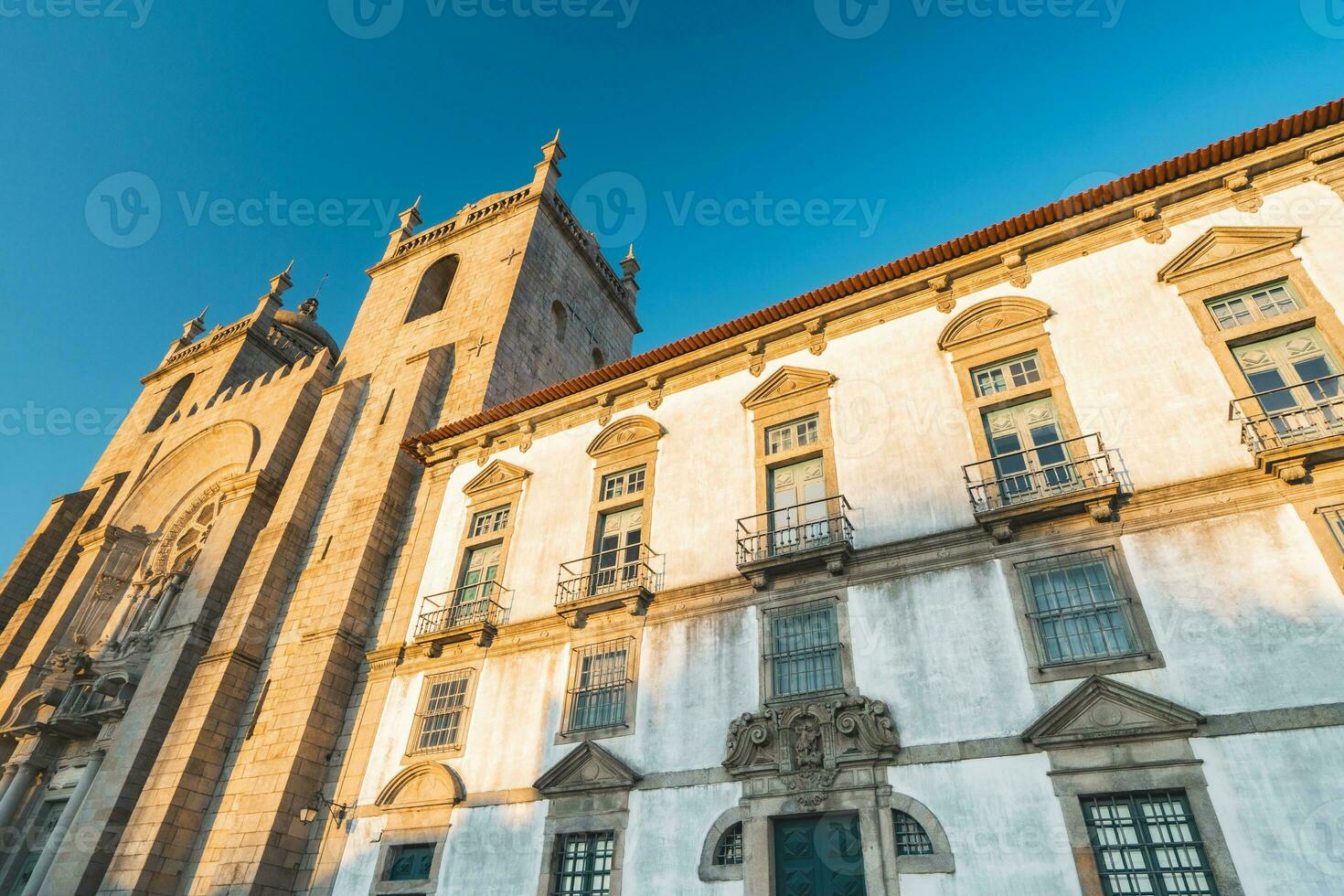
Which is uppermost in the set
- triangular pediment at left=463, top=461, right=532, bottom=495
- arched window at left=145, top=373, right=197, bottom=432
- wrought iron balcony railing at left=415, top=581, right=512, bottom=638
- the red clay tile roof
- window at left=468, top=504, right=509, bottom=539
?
arched window at left=145, top=373, right=197, bottom=432

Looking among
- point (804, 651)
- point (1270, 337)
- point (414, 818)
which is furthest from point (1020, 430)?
point (414, 818)

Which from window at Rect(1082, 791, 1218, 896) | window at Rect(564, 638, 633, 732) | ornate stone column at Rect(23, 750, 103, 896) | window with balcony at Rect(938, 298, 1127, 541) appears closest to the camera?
window at Rect(1082, 791, 1218, 896)

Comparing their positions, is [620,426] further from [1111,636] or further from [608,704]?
[1111,636]

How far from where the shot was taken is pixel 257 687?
19719mm

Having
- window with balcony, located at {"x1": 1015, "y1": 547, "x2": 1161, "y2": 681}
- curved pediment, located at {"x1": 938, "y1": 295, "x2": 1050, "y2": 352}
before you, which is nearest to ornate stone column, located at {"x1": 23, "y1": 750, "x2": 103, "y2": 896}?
window with balcony, located at {"x1": 1015, "y1": 547, "x2": 1161, "y2": 681}

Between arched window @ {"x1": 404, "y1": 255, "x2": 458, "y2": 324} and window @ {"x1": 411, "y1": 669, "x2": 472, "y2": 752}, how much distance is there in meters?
17.6

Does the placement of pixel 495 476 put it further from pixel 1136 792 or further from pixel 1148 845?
pixel 1148 845

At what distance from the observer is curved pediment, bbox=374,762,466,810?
50.5 feet

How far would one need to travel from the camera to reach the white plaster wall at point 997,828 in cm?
1003

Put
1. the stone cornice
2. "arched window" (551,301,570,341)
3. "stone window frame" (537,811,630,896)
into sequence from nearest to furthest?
"stone window frame" (537,811,630,896) → the stone cornice → "arched window" (551,301,570,341)

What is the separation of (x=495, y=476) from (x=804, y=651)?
10.3 m

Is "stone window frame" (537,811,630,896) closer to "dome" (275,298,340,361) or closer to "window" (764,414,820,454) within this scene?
"window" (764,414,820,454)

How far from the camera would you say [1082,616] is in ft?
38.0

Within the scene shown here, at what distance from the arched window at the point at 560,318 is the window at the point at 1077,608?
22.0 meters
